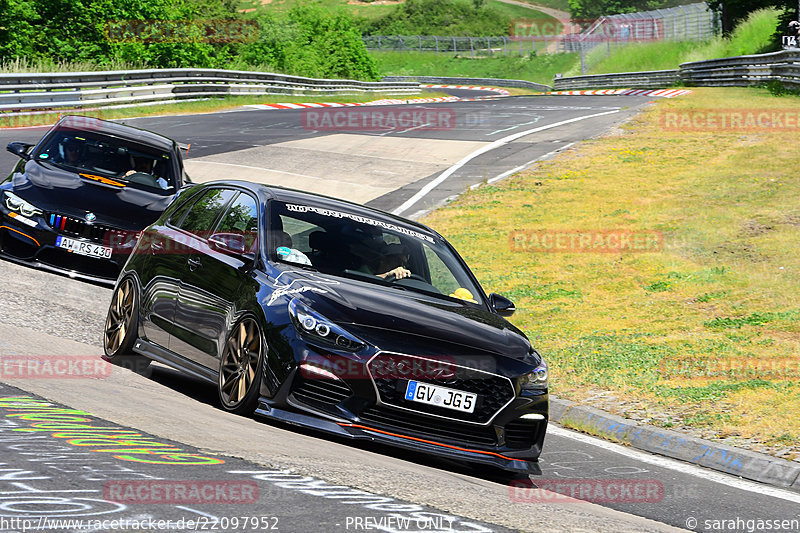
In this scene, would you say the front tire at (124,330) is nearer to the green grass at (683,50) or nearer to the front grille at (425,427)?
the front grille at (425,427)

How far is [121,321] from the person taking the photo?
854cm

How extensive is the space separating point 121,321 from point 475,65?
91.8 meters

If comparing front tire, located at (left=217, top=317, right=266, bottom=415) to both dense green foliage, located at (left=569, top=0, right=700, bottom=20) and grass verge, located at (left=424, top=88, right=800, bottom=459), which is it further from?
dense green foliage, located at (left=569, top=0, right=700, bottom=20)

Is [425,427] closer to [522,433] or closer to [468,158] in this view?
[522,433]

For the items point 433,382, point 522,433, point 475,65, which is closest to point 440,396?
point 433,382

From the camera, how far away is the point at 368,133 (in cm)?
2983

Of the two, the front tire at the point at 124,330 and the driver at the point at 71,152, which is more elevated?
the driver at the point at 71,152

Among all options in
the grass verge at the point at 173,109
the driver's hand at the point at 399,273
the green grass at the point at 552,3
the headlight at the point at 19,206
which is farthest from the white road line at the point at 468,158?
the green grass at the point at 552,3

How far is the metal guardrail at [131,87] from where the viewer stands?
28484mm

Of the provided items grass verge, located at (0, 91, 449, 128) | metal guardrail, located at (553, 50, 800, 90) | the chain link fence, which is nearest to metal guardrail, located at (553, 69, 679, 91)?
metal guardrail, located at (553, 50, 800, 90)

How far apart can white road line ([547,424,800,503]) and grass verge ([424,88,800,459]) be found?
0.53 m

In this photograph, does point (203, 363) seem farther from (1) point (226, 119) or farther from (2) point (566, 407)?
(1) point (226, 119)

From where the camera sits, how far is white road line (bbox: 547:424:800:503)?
23.2 ft

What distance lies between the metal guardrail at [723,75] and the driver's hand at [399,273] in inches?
1227
